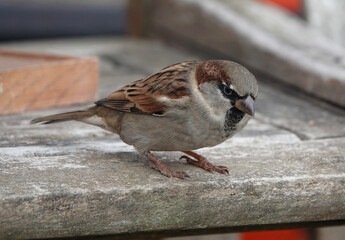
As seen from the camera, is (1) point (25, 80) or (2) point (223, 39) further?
(2) point (223, 39)

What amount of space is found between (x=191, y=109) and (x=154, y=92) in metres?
0.20

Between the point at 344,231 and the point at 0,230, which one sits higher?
the point at 0,230

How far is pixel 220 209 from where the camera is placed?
2146 millimetres

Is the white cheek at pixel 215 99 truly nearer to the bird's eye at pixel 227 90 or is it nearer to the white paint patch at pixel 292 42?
the bird's eye at pixel 227 90

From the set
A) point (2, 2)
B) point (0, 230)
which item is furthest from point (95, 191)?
point (2, 2)

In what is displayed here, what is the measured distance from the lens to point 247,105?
223 cm

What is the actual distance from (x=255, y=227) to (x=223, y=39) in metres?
2.36

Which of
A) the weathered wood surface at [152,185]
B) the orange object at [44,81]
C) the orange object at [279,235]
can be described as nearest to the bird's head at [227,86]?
the weathered wood surface at [152,185]

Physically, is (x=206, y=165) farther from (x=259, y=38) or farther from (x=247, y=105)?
(x=259, y=38)

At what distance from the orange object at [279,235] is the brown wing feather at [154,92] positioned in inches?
57.1

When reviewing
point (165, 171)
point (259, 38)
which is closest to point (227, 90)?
point (165, 171)

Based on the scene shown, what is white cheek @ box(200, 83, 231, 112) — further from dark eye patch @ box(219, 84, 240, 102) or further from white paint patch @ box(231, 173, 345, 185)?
white paint patch @ box(231, 173, 345, 185)

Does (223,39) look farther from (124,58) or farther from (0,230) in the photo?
(0,230)

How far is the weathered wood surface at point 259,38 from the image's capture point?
11.9 feet
